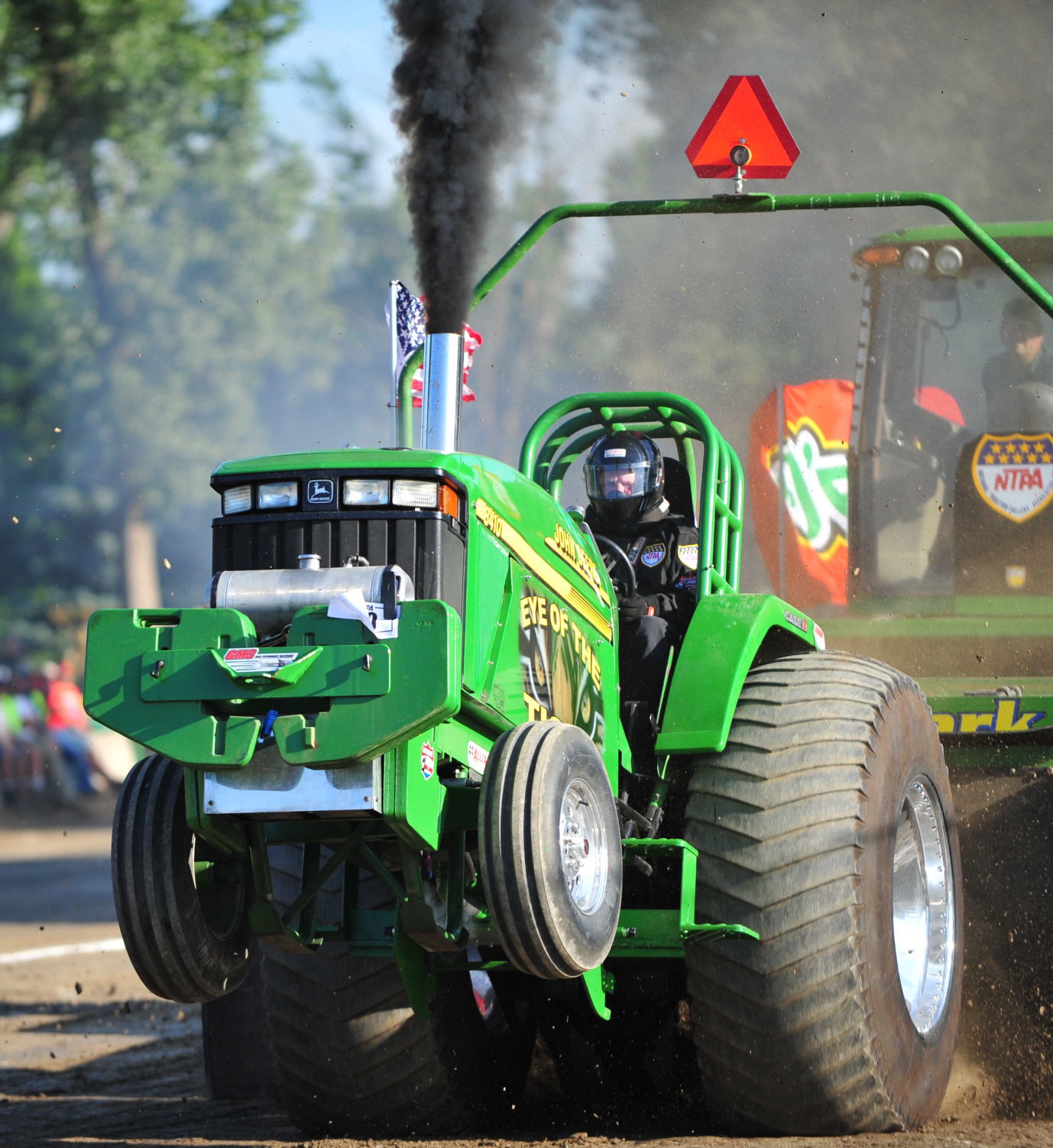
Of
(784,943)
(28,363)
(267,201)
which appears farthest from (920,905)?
(267,201)

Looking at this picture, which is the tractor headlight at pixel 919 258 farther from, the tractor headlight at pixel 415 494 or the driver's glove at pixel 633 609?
the tractor headlight at pixel 415 494

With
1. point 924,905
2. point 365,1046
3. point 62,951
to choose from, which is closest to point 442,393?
point 365,1046

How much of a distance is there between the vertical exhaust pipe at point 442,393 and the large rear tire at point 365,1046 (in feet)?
4.28

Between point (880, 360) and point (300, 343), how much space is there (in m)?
24.6

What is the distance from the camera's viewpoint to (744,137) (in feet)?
19.4

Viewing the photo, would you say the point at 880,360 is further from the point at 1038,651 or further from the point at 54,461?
the point at 54,461

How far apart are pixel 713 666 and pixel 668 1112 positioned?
1.54m

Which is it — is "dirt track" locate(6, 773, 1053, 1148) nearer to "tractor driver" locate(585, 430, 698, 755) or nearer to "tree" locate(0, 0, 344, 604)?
"tractor driver" locate(585, 430, 698, 755)

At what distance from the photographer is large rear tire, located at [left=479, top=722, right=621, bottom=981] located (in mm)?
3984

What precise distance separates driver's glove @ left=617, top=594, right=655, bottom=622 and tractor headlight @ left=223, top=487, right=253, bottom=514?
5.27 feet

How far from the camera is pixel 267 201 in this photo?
3034cm

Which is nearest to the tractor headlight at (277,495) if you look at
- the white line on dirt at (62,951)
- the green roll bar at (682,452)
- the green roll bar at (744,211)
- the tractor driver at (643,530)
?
the green roll bar at (744,211)

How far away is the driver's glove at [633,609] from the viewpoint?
18.4ft

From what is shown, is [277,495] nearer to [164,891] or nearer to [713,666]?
[164,891]
